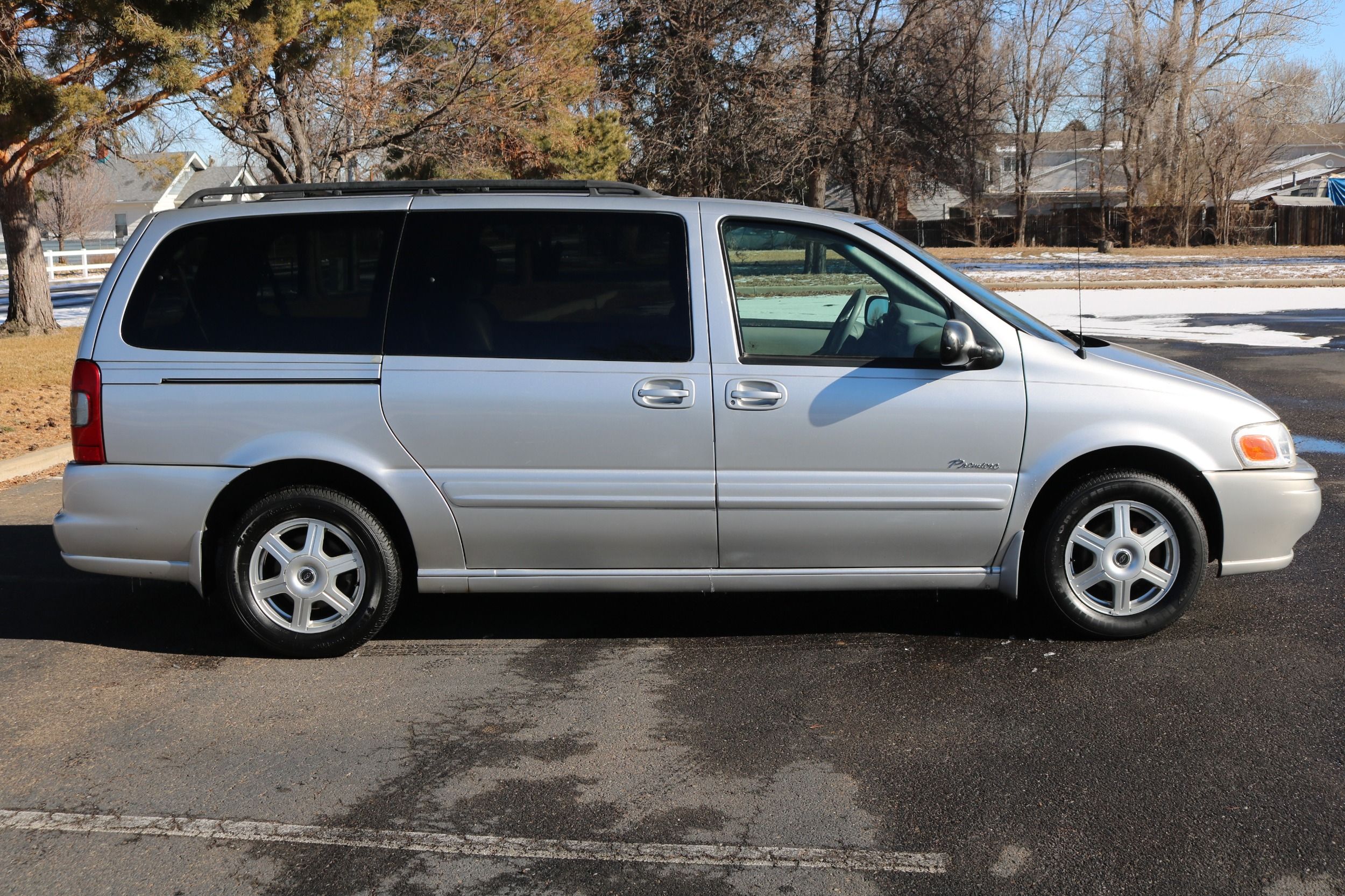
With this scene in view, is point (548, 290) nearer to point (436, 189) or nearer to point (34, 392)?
point (436, 189)

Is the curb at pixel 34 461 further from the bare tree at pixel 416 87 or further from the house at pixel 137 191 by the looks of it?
the house at pixel 137 191

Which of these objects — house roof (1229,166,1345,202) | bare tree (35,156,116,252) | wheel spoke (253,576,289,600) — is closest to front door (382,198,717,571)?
wheel spoke (253,576,289,600)

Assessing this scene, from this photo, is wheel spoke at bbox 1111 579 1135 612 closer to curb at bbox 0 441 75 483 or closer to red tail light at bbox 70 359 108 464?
red tail light at bbox 70 359 108 464

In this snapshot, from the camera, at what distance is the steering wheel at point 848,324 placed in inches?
196

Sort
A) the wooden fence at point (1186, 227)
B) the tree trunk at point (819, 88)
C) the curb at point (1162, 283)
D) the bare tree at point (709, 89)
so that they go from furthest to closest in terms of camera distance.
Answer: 1. the wooden fence at point (1186, 227)
2. the tree trunk at point (819, 88)
3. the bare tree at point (709, 89)
4. the curb at point (1162, 283)

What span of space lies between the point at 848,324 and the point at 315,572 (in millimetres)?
2365

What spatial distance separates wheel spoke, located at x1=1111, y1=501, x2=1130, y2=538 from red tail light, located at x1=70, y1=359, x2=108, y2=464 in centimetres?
401

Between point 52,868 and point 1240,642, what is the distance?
4.33 meters

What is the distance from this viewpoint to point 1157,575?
16.4ft

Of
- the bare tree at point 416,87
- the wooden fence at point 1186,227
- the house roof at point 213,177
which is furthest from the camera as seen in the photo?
the house roof at point 213,177

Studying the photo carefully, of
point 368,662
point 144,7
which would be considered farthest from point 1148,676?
point 144,7

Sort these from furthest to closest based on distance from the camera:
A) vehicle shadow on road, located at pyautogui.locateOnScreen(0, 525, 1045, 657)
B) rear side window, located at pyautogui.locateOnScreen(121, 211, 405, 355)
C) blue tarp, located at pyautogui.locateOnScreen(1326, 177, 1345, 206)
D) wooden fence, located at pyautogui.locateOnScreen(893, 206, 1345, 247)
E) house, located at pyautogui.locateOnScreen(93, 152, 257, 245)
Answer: blue tarp, located at pyautogui.locateOnScreen(1326, 177, 1345, 206) < house, located at pyautogui.locateOnScreen(93, 152, 257, 245) < wooden fence, located at pyautogui.locateOnScreen(893, 206, 1345, 247) < vehicle shadow on road, located at pyautogui.locateOnScreen(0, 525, 1045, 657) < rear side window, located at pyautogui.locateOnScreen(121, 211, 405, 355)

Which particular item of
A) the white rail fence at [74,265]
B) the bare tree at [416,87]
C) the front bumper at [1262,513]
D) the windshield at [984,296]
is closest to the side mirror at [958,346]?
the windshield at [984,296]

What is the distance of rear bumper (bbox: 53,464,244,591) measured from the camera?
4.91 metres
